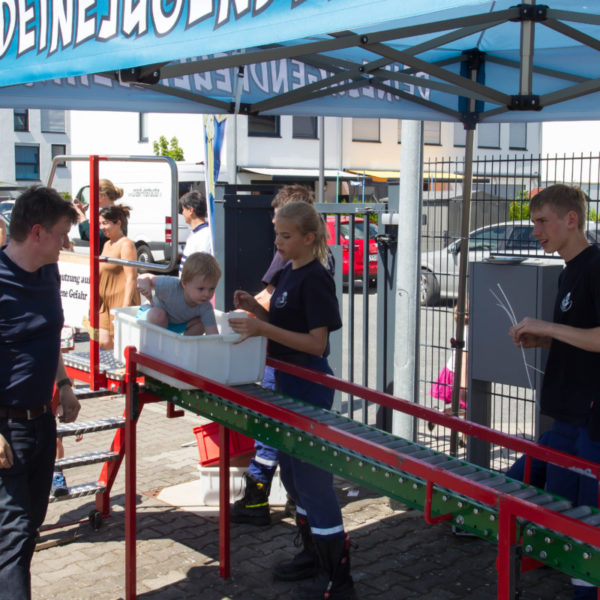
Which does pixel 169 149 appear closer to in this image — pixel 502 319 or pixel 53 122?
pixel 53 122

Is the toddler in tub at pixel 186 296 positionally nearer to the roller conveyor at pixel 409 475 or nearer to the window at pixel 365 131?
the roller conveyor at pixel 409 475

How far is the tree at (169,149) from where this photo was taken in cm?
3066

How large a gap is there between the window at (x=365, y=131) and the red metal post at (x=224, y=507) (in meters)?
30.1

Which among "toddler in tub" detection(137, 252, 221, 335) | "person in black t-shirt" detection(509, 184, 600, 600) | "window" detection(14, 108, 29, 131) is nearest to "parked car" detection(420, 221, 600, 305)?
"person in black t-shirt" detection(509, 184, 600, 600)

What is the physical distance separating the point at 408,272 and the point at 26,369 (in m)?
2.88

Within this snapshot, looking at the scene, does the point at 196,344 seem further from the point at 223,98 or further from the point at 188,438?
the point at 188,438

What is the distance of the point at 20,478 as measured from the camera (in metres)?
3.20

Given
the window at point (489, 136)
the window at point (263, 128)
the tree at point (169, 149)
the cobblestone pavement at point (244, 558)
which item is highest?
the window at point (489, 136)

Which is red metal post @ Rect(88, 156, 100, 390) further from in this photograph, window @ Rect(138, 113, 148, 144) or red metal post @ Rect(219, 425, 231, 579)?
window @ Rect(138, 113, 148, 144)

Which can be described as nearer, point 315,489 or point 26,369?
point 26,369

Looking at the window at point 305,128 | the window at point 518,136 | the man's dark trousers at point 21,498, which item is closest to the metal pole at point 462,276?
the man's dark trousers at point 21,498

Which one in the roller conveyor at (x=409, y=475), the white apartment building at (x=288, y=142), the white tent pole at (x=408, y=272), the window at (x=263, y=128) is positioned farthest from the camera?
the window at (x=263, y=128)

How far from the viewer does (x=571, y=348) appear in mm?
3467

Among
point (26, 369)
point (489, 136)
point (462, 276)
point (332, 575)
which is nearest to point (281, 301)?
point (26, 369)
